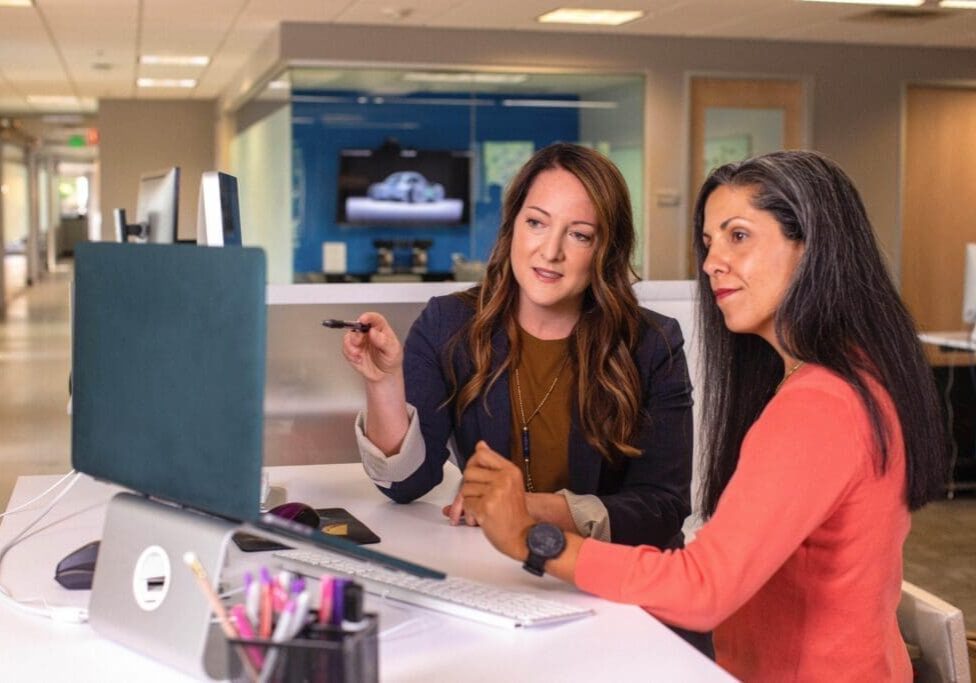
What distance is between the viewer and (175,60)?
12969mm


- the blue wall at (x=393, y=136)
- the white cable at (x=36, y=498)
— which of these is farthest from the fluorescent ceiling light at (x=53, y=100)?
the white cable at (x=36, y=498)

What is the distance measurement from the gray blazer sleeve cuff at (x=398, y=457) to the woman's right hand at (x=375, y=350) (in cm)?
12

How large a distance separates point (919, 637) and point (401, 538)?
0.83 metres

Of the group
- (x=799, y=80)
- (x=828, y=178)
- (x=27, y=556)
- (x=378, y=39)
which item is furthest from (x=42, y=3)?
(x=828, y=178)

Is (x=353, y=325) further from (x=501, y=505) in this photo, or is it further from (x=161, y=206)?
(x=161, y=206)

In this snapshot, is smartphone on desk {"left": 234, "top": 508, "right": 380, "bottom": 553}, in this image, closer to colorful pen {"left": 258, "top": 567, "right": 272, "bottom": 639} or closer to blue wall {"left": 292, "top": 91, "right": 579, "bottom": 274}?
colorful pen {"left": 258, "top": 567, "right": 272, "bottom": 639}

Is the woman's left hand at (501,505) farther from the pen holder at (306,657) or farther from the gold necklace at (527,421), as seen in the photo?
the gold necklace at (527,421)

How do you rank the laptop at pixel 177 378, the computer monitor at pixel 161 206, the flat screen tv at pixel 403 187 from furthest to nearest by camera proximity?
the flat screen tv at pixel 403 187
the computer monitor at pixel 161 206
the laptop at pixel 177 378

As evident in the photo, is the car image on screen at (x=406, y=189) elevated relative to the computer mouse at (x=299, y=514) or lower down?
elevated

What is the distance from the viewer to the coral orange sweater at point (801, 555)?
1.50m

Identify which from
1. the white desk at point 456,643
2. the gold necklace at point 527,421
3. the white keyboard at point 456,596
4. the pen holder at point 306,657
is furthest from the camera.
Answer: the gold necklace at point 527,421

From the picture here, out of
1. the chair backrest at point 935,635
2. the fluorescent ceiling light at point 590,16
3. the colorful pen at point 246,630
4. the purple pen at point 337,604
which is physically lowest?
the chair backrest at point 935,635

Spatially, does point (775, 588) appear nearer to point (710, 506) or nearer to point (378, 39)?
point (710, 506)

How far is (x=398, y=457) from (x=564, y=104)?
335 inches
